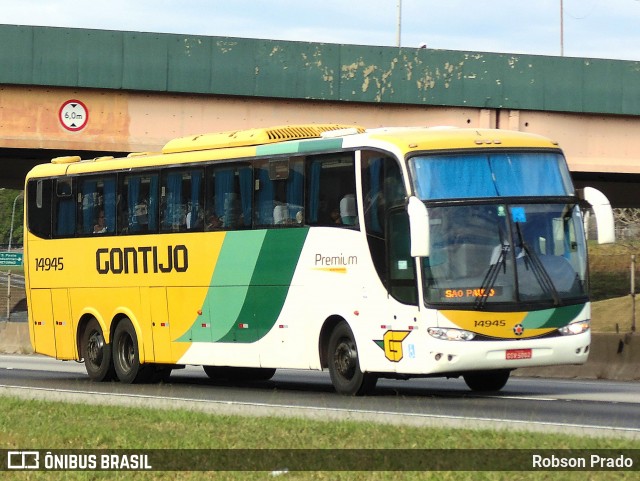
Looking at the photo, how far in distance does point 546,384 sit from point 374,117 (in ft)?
44.5

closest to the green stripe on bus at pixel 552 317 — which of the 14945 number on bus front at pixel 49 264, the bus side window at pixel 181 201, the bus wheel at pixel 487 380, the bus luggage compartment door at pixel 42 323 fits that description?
the bus wheel at pixel 487 380

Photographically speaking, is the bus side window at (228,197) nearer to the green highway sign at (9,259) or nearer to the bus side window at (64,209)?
the bus side window at (64,209)

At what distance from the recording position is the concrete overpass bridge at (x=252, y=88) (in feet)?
115

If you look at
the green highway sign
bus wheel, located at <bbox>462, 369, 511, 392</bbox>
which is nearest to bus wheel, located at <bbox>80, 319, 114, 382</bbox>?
bus wheel, located at <bbox>462, 369, 511, 392</bbox>

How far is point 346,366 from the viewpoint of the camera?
19.8 m

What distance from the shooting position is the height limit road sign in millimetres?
35531

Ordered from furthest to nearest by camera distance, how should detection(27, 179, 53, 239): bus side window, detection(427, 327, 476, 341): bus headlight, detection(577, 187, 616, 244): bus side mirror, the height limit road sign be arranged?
the height limit road sign, detection(27, 179, 53, 239): bus side window, detection(577, 187, 616, 244): bus side mirror, detection(427, 327, 476, 341): bus headlight

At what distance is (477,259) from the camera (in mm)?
18375

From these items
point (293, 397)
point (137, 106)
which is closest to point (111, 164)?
point (293, 397)

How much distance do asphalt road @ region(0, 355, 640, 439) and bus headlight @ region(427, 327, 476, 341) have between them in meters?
0.79

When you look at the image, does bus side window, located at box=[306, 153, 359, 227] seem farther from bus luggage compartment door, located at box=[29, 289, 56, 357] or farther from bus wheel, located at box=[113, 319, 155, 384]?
bus luggage compartment door, located at box=[29, 289, 56, 357]

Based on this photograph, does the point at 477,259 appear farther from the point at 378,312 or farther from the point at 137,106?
the point at 137,106

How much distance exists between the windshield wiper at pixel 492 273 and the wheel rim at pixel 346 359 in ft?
6.66

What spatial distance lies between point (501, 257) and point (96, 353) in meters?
9.00
